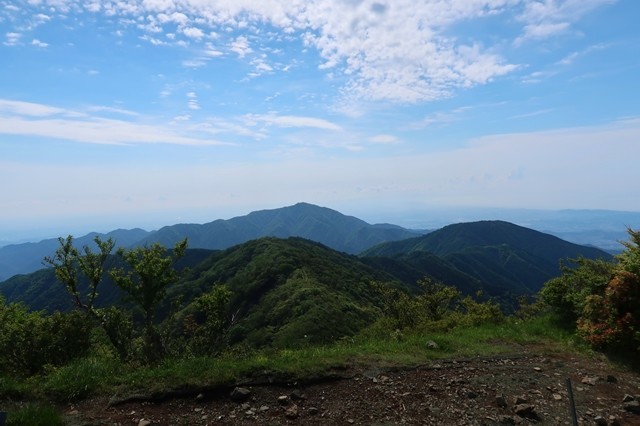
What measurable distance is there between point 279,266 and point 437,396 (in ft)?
359

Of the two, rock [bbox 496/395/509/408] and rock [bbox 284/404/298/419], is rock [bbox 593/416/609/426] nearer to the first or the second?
rock [bbox 496/395/509/408]

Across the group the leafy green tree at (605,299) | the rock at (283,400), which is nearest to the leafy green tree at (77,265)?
the rock at (283,400)

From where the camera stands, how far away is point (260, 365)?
33.5ft

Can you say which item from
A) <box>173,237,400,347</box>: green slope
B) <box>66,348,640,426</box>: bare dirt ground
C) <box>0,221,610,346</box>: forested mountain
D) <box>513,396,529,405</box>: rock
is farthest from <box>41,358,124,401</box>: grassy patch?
<box>173,237,400,347</box>: green slope

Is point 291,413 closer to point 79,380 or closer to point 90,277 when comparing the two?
point 79,380

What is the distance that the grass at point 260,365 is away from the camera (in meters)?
9.07

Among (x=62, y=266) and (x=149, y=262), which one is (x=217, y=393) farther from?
(x=62, y=266)

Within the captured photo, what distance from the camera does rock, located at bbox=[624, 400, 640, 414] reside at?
348 inches

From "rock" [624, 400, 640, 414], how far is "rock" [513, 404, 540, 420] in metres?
2.28

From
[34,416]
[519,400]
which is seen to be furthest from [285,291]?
[34,416]

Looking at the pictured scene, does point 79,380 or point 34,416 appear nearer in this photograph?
point 34,416

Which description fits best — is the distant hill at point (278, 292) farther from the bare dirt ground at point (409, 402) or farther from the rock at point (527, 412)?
the rock at point (527, 412)

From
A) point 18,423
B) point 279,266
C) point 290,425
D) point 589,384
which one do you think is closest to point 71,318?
point 18,423

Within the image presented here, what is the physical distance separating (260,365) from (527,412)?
6.44m
